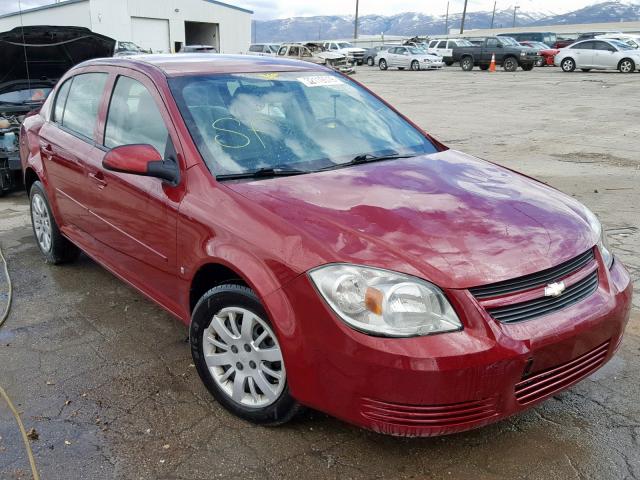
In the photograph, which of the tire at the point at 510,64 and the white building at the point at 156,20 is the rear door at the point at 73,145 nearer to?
the tire at the point at 510,64

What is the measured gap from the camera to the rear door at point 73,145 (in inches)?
157

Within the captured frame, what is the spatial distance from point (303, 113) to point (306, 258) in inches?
55.3

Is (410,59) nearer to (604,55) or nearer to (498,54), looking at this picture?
(498,54)

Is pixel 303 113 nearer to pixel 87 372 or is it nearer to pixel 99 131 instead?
pixel 99 131

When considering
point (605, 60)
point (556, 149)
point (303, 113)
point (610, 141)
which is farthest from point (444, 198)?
point (605, 60)

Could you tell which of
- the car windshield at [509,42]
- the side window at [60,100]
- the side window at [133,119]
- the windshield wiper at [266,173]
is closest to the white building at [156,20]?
the car windshield at [509,42]

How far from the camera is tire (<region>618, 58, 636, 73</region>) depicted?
2809 centimetres

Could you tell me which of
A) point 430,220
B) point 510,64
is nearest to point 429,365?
point 430,220

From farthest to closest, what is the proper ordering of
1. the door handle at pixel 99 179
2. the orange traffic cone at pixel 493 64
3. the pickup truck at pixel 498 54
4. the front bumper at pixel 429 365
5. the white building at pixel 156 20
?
→ the white building at pixel 156 20, the orange traffic cone at pixel 493 64, the pickup truck at pixel 498 54, the door handle at pixel 99 179, the front bumper at pixel 429 365

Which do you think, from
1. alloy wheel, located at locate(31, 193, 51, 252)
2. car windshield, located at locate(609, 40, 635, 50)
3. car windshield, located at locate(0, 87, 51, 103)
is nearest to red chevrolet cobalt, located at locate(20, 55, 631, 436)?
alloy wheel, located at locate(31, 193, 51, 252)

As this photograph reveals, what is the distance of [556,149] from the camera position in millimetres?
10227

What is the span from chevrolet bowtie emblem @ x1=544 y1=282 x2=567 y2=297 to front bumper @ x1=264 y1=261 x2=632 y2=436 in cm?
8

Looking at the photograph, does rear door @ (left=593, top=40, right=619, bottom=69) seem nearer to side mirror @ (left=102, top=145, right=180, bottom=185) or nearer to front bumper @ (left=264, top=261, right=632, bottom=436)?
front bumper @ (left=264, top=261, right=632, bottom=436)

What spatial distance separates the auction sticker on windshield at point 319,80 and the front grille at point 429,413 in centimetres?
221
